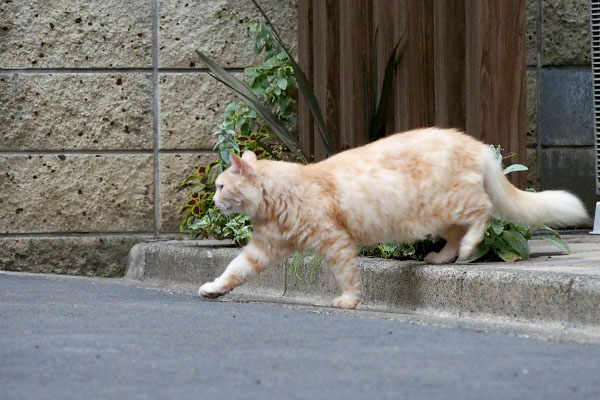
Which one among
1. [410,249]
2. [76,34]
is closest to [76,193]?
[76,34]

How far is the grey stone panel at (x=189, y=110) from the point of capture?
8.41m

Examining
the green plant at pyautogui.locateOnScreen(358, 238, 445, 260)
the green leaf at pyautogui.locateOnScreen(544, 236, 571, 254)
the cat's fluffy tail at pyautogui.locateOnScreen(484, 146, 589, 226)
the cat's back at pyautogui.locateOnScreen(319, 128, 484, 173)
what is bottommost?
the green plant at pyautogui.locateOnScreen(358, 238, 445, 260)

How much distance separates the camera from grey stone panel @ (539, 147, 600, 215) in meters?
8.37

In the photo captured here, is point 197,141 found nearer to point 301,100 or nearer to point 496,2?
point 301,100

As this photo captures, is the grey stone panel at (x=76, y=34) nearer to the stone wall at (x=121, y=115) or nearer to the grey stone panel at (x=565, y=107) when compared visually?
the stone wall at (x=121, y=115)

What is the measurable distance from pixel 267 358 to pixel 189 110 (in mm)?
4620

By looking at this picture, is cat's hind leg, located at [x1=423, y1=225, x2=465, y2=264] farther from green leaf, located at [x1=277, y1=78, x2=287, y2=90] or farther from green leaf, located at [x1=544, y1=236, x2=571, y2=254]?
green leaf, located at [x1=277, y1=78, x2=287, y2=90]

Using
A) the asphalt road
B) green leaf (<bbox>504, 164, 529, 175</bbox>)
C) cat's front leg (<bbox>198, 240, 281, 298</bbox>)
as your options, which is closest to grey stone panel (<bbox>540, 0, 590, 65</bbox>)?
green leaf (<bbox>504, 164, 529, 175</bbox>)

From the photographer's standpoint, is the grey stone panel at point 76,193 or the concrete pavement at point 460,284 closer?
the concrete pavement at point 460,284

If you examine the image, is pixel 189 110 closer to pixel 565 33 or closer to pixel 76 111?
pixel 76 111

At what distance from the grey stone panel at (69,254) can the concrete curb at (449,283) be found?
1.73 feet

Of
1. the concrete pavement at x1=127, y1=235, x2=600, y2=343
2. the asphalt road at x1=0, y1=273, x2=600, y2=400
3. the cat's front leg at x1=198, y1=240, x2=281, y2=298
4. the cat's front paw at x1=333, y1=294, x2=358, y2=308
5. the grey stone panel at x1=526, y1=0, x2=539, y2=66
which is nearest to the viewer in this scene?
the asphalt road at x1=0, y1=273, x2=600, y2=400

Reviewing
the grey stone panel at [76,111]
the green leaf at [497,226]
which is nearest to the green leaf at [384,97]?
the green leaf at [497,226]

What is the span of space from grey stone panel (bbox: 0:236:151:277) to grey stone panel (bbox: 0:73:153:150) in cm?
63
